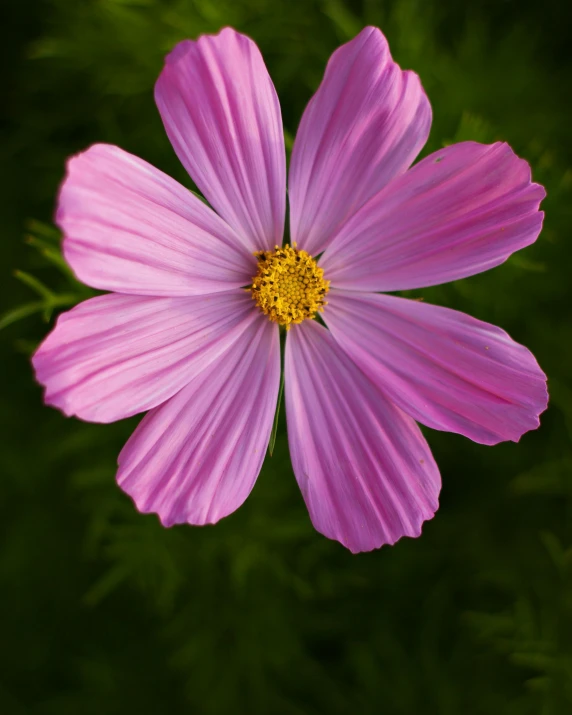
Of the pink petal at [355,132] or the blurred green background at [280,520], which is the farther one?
the blurred green background at [280,520]

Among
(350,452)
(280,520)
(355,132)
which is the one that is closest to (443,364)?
(350,452)

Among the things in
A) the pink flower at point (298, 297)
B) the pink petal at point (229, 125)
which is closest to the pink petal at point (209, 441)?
the pink flower at point (298, 297)

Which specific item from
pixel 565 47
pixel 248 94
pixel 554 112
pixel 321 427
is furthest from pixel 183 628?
pixel 565 47

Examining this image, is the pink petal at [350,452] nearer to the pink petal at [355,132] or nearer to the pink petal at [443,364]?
the pink petal at [443,364]

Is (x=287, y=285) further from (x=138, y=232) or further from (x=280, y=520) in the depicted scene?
(x=280, y=520)

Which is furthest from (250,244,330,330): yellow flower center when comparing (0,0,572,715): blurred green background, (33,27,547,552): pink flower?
(0,0,572,715): blurred green background
